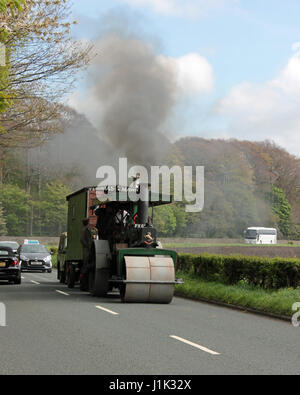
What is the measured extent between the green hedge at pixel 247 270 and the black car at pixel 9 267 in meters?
6.33

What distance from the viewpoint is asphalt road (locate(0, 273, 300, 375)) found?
8445mm

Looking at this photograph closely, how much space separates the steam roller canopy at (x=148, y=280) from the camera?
58.3 feet

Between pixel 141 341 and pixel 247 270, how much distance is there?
948 cm

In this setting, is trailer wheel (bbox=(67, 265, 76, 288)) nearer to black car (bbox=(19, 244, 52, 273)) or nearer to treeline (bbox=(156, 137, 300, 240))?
black car (bbox=(19, 244, 52, 273))

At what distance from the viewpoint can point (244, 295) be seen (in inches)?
709

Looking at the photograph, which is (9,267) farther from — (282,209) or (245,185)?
(282,209)

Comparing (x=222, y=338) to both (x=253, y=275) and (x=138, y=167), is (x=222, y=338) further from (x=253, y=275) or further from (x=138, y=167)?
(x=138, y=167)

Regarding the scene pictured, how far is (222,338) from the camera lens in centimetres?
1139

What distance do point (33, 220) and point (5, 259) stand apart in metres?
69.5

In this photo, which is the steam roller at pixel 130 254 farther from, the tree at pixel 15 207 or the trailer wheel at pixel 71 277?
the tree at pixel 15 207

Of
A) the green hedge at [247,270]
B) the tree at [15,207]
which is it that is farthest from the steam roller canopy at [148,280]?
the tree at [15,207]

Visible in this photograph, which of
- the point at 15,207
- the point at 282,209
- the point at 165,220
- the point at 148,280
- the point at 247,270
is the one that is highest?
the point at 282,209

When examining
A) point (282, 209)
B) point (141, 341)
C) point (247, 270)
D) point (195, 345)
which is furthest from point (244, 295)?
point (282, 209)

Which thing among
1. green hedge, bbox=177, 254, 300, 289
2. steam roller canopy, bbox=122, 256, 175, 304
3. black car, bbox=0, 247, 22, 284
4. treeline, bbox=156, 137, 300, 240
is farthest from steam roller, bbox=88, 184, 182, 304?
treeline, bbox=156, 137, 300, 240
